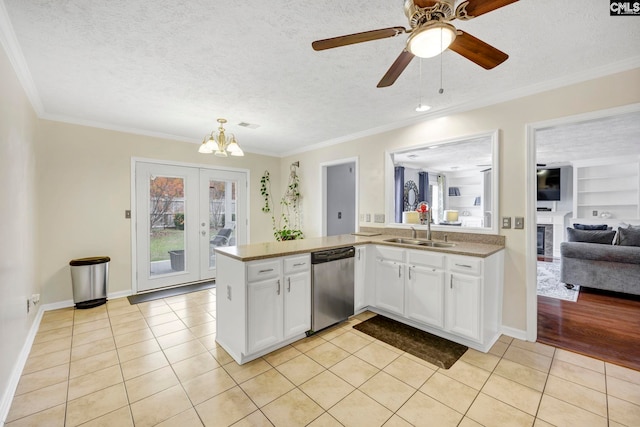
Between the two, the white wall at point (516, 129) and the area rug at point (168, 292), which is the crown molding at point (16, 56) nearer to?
the area rug at point (168, 292)

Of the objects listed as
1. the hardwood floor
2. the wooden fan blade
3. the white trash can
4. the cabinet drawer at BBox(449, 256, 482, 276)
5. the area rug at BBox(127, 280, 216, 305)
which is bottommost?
the hardwood floor

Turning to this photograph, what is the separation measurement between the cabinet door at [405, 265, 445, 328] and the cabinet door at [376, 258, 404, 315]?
0.31ft

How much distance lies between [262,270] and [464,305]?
1.88m

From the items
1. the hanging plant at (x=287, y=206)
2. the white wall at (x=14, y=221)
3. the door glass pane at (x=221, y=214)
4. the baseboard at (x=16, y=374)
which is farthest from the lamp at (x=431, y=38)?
the door glass pane at (x=221, y=214)

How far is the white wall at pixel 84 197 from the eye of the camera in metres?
3.47

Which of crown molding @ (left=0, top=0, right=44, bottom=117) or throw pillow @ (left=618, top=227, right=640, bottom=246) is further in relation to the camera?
throw pillow @ (left=618, top=227, right=640, bottom=246)

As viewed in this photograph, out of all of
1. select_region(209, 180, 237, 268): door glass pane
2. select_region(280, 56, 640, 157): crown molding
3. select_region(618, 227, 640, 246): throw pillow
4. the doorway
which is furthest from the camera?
the doorway

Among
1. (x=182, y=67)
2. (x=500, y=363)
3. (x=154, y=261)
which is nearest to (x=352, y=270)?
(x=500, y=363)

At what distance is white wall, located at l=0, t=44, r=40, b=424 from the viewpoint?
189 centimetres

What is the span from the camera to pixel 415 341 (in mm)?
2672

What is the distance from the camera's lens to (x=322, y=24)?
1811 millimetres

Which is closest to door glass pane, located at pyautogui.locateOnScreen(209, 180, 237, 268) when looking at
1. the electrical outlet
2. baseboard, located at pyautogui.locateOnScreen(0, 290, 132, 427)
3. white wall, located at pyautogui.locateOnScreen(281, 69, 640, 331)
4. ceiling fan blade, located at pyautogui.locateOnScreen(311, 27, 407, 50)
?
baseboard, located at pyautogui.locateOnScreen(0, 290, 132, 427)

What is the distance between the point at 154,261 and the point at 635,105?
5833mm

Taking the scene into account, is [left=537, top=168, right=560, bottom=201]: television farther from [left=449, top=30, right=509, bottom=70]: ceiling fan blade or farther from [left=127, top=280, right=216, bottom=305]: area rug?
[left=127, top=280, right=216, bottom=305]: area rug
